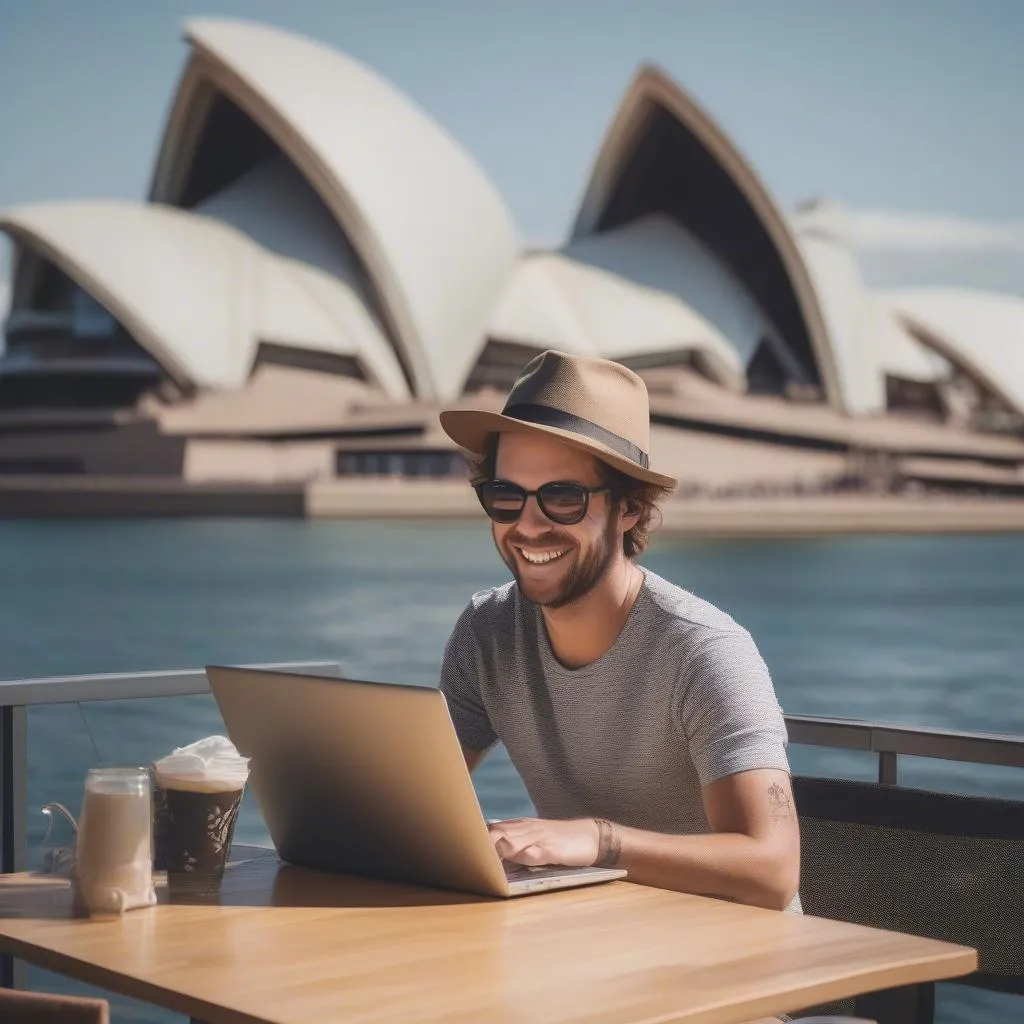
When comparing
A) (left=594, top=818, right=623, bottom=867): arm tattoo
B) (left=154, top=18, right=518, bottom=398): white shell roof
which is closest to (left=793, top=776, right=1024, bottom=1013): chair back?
(left=594, top=818, right=623, bottom=867): arm tattoo

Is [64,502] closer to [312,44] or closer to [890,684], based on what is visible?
[312,44]

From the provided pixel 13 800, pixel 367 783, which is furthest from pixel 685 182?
pixel 367 783

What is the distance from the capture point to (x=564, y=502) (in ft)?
6.70

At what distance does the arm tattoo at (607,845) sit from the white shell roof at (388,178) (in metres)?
34.8

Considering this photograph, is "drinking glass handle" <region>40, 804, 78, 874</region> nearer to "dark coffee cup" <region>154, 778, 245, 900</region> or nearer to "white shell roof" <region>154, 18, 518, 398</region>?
"dark coffee cup" <region>154, 778, 245, 900</region>

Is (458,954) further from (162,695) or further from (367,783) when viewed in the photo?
(162,695)

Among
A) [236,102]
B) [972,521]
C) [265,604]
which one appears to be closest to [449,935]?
[265,604]

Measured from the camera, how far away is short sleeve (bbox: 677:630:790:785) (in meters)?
1.94

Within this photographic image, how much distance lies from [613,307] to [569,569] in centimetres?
4221

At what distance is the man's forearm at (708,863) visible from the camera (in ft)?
6.16

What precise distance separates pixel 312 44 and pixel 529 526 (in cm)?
3765

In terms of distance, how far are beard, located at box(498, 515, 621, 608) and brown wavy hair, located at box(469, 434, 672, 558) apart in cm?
6

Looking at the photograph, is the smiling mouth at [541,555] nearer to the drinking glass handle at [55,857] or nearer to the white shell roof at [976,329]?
the drinking glass handle at [55,857]

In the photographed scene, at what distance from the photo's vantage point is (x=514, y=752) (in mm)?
2188
